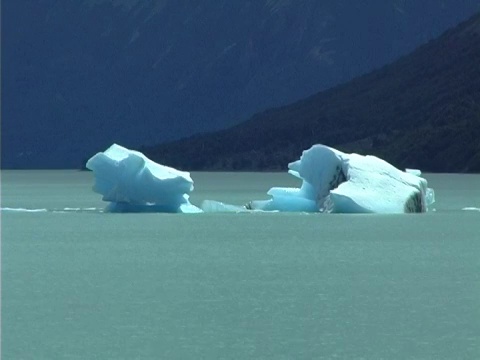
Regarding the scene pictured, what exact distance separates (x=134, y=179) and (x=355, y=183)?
24.3ft

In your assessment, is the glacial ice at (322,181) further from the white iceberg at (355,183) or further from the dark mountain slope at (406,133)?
the dark mountain slope at (406,133)

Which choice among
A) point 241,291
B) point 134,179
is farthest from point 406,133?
point 241,291

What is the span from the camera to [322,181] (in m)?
53.4

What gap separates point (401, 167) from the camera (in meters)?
166

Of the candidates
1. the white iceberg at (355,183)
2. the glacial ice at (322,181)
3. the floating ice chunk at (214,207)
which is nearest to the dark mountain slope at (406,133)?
the floating ice chunk at (214,207)

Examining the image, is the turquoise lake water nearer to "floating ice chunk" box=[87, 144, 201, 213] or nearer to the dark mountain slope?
"floating ice chunk" box=[87, 144, 201, 213]

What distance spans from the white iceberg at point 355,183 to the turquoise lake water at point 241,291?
0.97 meters

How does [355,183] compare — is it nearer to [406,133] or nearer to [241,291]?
[241,291]

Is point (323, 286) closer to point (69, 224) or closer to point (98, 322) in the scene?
point (98, 322)

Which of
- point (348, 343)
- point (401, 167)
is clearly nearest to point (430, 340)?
point (348, 343)

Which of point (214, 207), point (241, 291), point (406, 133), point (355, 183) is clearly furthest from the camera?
point (406, 133)

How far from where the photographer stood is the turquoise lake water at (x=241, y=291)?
25.4 meters

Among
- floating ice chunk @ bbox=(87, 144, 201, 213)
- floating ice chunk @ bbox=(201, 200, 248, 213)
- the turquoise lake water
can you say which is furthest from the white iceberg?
floating ice chunk @ bbox=(201, 200, 248, 213)

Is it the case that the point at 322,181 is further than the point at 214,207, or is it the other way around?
the point at 214,207
